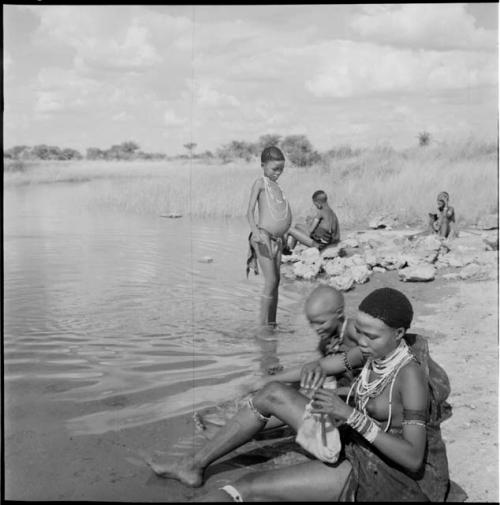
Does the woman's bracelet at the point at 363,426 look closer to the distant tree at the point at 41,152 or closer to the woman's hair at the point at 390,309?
the woman's hair at the point at 390,309

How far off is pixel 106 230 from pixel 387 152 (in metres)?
6.44

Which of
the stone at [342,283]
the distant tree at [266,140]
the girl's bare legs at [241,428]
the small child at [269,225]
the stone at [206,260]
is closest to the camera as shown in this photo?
the girl's bare legs at [241,428]

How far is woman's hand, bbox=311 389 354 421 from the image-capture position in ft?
10.0

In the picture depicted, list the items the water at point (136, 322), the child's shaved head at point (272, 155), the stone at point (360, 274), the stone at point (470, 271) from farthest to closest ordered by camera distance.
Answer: the stone at point (360, 274)
the stone at point (470, 271)
the child's shaved head at point (272, 155)
the water at point (136, 322)

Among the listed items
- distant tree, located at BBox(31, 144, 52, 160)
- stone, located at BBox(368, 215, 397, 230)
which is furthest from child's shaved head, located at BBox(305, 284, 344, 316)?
distant tree, located at BBox(31, 144, 52, 160)

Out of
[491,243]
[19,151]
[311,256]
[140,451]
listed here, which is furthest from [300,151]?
[140,451]

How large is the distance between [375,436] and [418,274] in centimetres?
592

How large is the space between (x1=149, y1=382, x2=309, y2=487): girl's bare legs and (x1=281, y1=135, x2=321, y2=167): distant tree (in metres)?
13.8

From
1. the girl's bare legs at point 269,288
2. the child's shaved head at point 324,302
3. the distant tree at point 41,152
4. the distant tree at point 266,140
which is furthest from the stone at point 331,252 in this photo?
the distant tree at point 41,152

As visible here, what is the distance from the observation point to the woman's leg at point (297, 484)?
3.21 m

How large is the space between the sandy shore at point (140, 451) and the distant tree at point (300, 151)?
12.0 metres

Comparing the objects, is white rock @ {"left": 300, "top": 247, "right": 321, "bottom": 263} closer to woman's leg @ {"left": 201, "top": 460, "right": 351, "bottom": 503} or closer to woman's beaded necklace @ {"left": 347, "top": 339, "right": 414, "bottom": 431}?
woman's beaded necklace @ {"left": 347, "top": 339, "right": 414, "bottom": 431}

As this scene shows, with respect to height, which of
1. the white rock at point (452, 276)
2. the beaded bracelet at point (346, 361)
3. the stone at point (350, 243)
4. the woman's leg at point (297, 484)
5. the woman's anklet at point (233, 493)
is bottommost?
the woman's anklet at point (233, 493)

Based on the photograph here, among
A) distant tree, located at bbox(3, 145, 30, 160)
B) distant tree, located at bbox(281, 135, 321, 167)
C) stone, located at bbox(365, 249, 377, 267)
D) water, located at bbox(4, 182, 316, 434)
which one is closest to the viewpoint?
water, located at bbox(4, 182, 316, 434)
